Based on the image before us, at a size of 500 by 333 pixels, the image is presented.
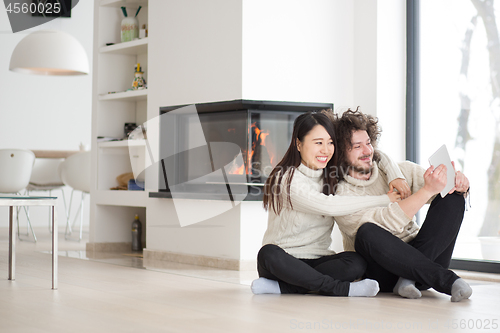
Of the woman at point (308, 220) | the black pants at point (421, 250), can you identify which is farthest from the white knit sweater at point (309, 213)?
the black pants at point (421, 250)

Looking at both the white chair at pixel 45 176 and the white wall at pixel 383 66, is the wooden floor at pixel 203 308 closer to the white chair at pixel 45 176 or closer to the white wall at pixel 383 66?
the white wall at pixel 383 66

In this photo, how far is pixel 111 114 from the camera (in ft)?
15.3

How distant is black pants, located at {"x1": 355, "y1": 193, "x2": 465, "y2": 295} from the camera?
232cm

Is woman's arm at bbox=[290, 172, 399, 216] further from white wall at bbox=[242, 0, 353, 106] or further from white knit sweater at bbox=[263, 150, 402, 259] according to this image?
white wall at bbox=[242, 0, 353, 106]


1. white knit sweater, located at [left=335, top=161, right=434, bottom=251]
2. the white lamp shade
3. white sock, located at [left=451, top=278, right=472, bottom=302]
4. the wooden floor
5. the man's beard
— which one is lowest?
the wooden floor

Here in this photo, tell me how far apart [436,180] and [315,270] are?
1.89ft

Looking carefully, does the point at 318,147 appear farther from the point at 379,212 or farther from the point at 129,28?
the point at 129,28

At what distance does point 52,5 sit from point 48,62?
286 cm

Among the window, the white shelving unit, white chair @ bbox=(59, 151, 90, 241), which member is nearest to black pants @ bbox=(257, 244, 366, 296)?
the window

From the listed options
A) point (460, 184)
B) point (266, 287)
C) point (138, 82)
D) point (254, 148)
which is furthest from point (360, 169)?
point (138, 82)

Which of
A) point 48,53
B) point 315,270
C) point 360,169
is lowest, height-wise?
point 315,270

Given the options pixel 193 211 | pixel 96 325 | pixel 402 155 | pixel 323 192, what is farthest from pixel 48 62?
pixel 96 325

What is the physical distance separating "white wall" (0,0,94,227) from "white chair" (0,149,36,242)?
78.5 inches

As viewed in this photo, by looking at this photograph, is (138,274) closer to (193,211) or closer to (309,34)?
(193,211)
